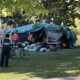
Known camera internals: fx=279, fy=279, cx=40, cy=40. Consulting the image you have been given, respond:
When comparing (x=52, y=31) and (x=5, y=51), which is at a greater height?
(x=52, y=31)

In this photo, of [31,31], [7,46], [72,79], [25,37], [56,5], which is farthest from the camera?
[25,37]

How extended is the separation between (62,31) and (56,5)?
1488 centimetres

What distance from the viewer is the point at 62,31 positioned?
105 feet

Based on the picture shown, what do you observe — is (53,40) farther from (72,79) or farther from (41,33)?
(72,79)

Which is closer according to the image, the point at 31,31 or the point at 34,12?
the point at 34,12

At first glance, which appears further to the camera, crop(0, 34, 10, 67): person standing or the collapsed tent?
the collapsed tent

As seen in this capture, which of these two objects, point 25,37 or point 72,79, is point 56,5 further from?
point 25,37

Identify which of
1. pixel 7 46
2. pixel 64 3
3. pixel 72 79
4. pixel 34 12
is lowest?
pixel 72 79

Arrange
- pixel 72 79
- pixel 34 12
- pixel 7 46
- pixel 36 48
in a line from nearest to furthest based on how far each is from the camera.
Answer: pixel 34 12 < pixel 72 79 < pixel 7 46 < pixel 36 48

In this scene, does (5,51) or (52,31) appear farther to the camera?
(52,31)

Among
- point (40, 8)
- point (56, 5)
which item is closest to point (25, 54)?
point (56, 5)

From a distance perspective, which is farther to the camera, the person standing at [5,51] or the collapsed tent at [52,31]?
the collapsed tent at [52,31]

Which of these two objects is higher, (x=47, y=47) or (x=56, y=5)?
(x=56, y=5)

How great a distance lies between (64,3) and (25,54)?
173 inches
